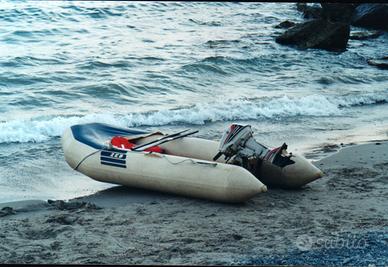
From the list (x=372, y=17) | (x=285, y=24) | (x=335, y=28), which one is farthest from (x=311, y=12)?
(x=335, y=28)

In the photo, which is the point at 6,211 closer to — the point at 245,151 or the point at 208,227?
the point at 208,227

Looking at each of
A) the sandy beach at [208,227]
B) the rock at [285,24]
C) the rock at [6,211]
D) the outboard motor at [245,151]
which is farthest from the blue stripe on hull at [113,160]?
the rock at [285,24]

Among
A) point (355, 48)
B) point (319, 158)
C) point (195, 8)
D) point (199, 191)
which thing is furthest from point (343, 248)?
point (195, 8)

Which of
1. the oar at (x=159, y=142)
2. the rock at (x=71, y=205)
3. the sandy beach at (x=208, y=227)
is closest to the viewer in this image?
the sandy beach at (x=208, y=227)

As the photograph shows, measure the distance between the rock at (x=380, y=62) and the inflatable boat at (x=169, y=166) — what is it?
1010cm

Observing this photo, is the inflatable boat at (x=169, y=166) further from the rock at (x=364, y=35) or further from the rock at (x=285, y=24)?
the rock at (x=285, y=24)

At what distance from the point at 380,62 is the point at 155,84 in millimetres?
6534

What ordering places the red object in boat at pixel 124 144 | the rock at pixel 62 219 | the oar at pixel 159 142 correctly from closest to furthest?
1. the rock at pixel 62 219
2. the oar at pixel 159 142
3. the red object in boat at pixel 124 144

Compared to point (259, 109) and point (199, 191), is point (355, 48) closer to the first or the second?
point (259, 109)

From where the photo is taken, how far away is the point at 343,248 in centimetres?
446

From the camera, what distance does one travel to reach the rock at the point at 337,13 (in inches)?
868

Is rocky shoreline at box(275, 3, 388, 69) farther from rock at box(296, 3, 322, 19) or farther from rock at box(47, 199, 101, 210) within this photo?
rock at box(47, 199, 101, 210)

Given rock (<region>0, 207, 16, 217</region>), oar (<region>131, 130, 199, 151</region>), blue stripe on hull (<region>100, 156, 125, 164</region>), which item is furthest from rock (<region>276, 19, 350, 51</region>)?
rock (<region>0, 207, 16, 217</region>)

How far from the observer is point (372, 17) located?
875 inches
